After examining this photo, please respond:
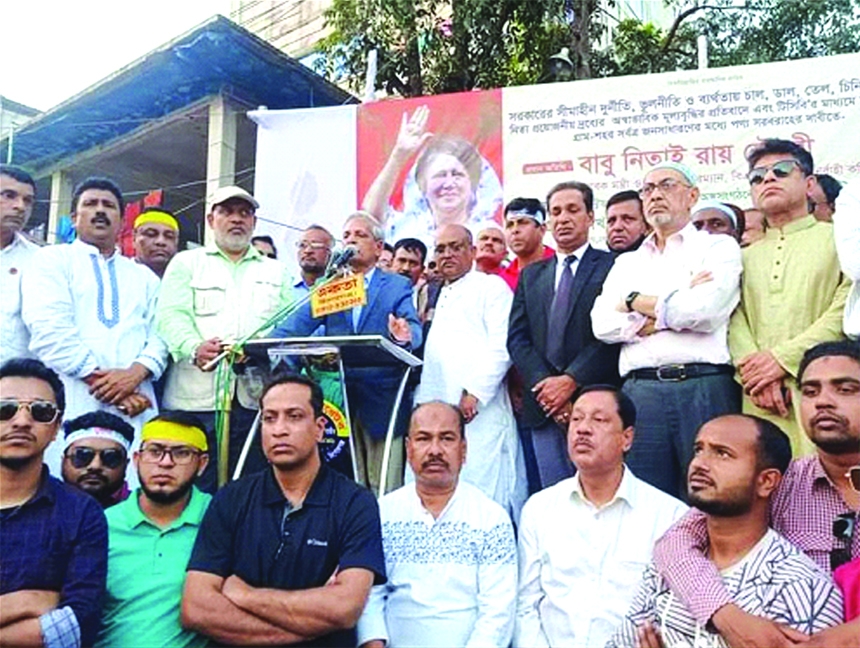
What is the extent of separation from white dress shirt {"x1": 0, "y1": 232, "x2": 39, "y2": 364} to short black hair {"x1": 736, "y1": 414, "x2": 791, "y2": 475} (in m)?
3.17

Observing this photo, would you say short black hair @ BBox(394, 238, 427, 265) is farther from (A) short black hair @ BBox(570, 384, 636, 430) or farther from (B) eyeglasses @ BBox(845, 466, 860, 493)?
(B) eyeglasses @ BBox(845, 466, 860, 493)

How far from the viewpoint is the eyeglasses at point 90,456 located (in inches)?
157

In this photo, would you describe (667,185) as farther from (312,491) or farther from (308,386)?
(312,491)

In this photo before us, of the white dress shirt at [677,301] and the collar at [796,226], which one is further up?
the collar at [796,226]

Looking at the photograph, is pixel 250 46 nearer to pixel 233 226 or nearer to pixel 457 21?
pixel 457 21

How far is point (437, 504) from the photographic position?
3885 millimetres

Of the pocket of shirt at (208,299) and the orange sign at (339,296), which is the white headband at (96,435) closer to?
the pocket of shirt at (208,299)

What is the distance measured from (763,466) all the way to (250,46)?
7.32 meters

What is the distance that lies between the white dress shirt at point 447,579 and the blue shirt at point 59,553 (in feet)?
3.13

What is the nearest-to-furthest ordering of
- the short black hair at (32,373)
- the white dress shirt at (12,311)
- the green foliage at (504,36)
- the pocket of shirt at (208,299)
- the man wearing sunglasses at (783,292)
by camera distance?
the short black hair at (32,373) → the man wearing sunglasses at (783,292) → the white dress shirt at (12,311) → the pocket of shirt at (208,299) → the green foliage at (504,36)

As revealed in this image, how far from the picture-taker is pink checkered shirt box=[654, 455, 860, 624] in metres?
3.00

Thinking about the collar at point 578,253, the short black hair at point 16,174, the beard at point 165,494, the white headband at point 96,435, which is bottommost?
the beard at point 165,494

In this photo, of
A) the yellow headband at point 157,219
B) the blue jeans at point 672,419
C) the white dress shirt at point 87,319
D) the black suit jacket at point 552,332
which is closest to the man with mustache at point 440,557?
the black suit jacket at point 552,332

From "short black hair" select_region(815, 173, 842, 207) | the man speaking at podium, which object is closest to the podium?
the man speaking at podium
